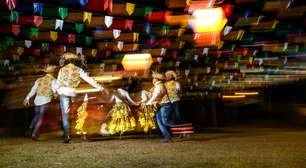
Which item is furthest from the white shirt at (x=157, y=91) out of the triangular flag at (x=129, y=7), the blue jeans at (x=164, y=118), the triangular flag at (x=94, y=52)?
the triangular flag at (x=94, y=52)

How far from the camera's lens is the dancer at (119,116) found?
40.5 feet

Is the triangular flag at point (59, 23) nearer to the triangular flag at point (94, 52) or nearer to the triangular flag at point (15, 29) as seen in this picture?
the triangular flag at point (15, 29)

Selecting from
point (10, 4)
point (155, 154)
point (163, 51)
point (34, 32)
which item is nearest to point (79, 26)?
point (34, 32)

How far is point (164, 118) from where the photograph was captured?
1188cm

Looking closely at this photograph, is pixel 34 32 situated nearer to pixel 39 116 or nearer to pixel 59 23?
pixel 59 23

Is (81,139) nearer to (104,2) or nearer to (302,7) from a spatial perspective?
(104,2)

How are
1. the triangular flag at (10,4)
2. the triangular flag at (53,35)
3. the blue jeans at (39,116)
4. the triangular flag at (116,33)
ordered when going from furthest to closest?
the triangular flag at (53,35)
the triangular flag at (116,33)
the triangular flag at (10,4)
the blue jeans at (39,116)

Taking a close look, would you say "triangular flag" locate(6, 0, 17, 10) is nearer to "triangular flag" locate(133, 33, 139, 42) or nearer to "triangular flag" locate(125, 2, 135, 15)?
"triangular flag" locate(125, 2, 135, 15)

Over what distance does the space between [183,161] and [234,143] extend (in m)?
3.42

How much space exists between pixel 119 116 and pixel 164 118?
1.17 meters

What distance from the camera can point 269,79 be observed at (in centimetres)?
4459

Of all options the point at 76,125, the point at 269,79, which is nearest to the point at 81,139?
the point at 76,125

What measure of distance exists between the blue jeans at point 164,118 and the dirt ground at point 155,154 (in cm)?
35

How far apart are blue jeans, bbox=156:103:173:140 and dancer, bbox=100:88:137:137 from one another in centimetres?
86
